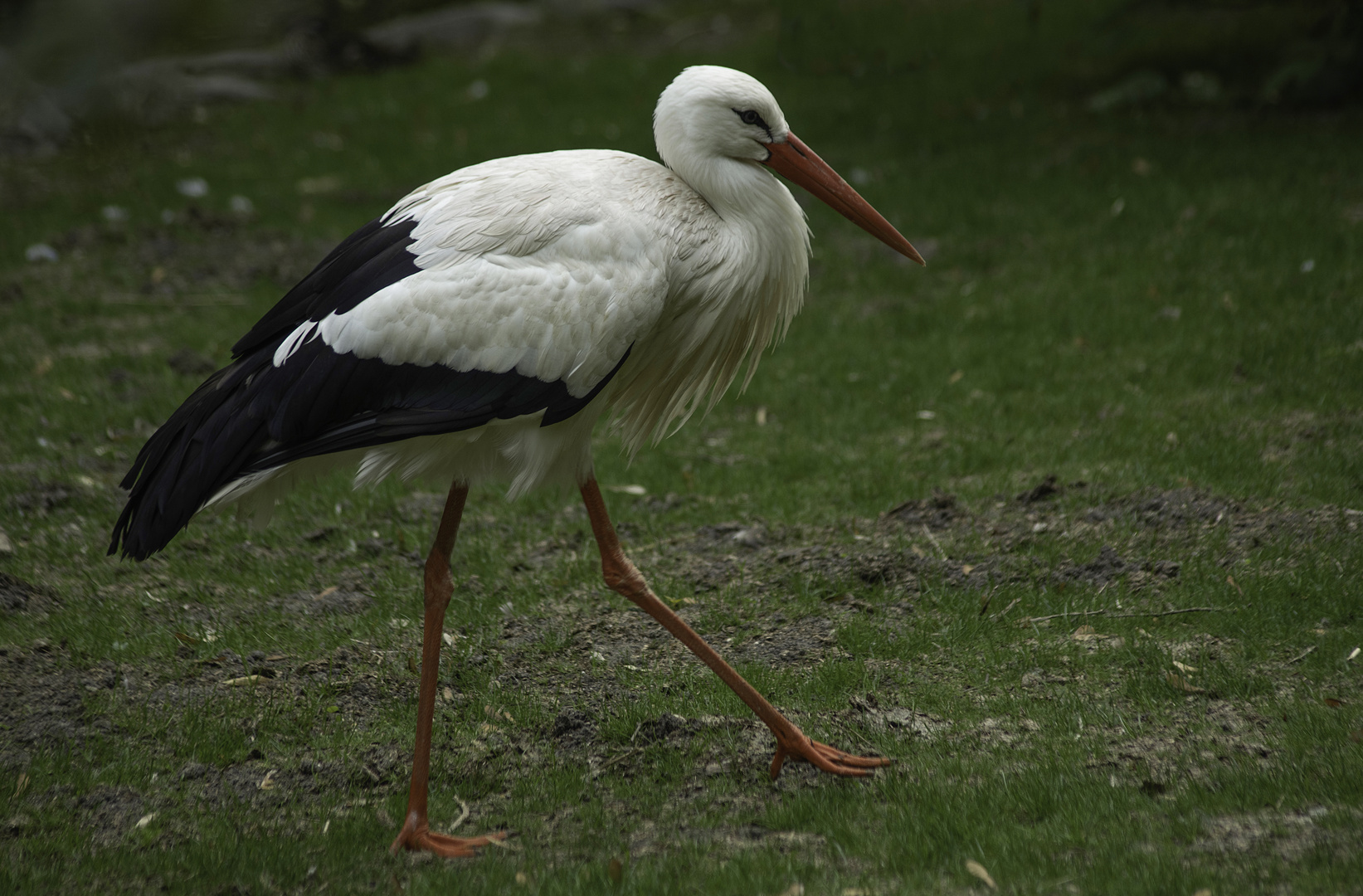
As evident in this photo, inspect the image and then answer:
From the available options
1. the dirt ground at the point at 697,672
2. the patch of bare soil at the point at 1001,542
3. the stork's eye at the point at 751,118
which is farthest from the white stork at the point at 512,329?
the patch of bare soil at the point at 1001,542

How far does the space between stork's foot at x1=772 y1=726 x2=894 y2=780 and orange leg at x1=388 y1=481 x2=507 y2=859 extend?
3.16 feet

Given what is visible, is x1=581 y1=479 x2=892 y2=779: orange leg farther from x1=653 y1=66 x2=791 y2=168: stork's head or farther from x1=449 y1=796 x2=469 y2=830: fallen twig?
x1=653 y1=66 x2=791 y2=168: stork's head

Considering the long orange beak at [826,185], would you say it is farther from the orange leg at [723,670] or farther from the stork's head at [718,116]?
the orange leg at [723,670]

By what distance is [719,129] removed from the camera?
12.8ft

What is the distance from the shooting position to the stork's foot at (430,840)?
11.9ft

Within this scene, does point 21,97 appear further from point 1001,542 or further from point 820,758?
point 1001,542

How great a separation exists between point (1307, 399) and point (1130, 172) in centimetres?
386

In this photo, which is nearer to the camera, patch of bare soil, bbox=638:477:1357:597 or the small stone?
the small stone

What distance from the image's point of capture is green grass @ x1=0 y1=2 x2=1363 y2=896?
3.51m

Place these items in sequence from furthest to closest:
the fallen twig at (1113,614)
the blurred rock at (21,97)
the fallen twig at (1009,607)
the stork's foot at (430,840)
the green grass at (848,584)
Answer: the fallen twig at (1009,607) < the fallen twig at (1113,614) < the stork's foot at (430,840) < the green grass at (848,584) < the blurred rock at (21,97)

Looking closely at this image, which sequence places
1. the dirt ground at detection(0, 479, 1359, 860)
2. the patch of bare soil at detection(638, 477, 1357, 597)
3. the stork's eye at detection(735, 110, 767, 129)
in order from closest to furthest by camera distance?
the dirt ground at detection(0, 479, 1359, 860), the stork's eye at detection(735, 110, 767, 129), the patch of bare soil at detection(638, 477, 1357, 597)

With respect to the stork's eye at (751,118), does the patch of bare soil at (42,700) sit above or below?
below

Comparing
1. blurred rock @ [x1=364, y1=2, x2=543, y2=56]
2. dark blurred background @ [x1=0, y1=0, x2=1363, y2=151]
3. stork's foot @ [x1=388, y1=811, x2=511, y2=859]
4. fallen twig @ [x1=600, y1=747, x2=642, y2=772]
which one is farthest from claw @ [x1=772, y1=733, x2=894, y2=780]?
blurred rock @ [x1=364, y1=2, x2=543, y2=56]

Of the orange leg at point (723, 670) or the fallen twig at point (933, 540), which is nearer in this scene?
the orange leg at point (723, 670)
